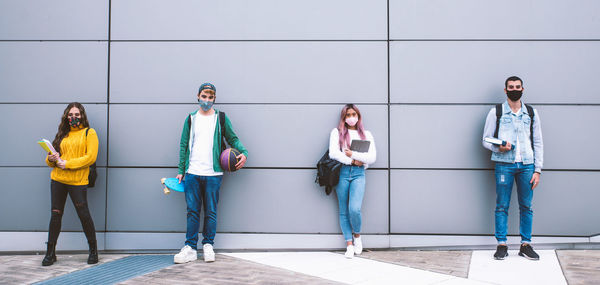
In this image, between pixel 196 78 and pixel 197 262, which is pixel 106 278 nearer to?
pixel 197 262

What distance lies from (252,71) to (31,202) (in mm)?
3570

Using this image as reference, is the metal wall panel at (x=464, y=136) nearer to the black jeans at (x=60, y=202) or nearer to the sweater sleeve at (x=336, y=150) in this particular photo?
the sweater sleeve at (x=336, y=150)

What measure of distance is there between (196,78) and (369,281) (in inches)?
138

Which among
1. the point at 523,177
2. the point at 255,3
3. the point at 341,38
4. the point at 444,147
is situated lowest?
the point at 523,177

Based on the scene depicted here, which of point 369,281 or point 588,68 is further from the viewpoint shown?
point 588,68

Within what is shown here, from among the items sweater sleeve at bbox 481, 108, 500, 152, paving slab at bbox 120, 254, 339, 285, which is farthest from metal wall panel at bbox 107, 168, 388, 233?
sweater sleeve at bbox 481, 108, 500, 152

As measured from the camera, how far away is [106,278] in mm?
4512

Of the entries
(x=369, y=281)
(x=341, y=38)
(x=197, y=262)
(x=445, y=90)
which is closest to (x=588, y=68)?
(x=445, y=90)

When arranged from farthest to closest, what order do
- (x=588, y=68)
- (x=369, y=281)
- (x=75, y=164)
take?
(x=588, y=68) < (x=75, y=164) < (x=369, y=281)

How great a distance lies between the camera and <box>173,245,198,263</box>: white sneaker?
5078mm

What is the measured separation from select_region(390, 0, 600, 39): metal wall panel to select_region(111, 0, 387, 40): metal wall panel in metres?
0.96

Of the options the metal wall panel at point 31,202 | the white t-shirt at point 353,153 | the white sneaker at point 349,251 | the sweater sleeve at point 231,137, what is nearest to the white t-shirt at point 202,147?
the sweater sleeve at point 231,137

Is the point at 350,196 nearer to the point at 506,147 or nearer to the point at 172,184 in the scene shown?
the point at 506,147

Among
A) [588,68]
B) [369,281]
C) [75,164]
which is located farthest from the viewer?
[588,68]
